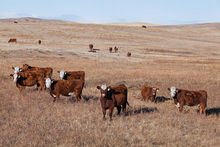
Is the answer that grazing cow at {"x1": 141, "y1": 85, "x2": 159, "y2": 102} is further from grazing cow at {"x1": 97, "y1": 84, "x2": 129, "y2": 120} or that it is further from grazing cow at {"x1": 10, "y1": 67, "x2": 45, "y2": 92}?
grazing cow at {"x1": 97, "y1": 84, "x2": 129, "y2": 120}

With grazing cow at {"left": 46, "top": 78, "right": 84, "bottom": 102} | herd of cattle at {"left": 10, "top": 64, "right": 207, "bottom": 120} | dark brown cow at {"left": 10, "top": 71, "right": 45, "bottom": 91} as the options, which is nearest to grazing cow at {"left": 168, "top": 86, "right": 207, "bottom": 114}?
herd of cattle at {"left": 10, "top": 64, "right": 207, "bottom": 120}

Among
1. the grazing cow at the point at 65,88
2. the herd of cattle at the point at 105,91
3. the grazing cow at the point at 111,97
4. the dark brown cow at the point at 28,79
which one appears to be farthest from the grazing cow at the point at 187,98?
the dark brown cow at the point at 28,79

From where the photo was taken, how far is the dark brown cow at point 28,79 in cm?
1403

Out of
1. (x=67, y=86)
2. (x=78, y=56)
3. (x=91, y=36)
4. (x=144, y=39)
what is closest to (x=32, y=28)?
(x=91, y=36)

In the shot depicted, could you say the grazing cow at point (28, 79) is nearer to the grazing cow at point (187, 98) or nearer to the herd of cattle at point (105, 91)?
the herd of cattle at point (105, 91)

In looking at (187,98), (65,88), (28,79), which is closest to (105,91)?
(65,88)

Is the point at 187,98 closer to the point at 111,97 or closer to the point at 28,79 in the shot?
the point at 111,97

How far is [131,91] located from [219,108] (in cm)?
546

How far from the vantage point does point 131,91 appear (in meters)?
18.3

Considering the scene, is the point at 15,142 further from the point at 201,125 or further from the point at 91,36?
the point at 91,36

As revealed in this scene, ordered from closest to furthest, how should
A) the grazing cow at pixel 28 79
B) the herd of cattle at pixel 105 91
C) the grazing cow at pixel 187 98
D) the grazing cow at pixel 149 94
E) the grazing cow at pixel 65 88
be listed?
the herd of cattle at pixel 105 91, the grazing cow at pixel 65 88, the grazing cow at pixel 187 98, the grazing cow at pixel 28 79, the grazing cow at pixel 149 94

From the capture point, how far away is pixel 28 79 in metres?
14.3

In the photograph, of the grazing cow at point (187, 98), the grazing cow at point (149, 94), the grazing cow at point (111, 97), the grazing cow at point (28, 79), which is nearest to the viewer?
the grazing cow at point (111, 97)

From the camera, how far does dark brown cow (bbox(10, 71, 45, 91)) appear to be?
46.0 feet
